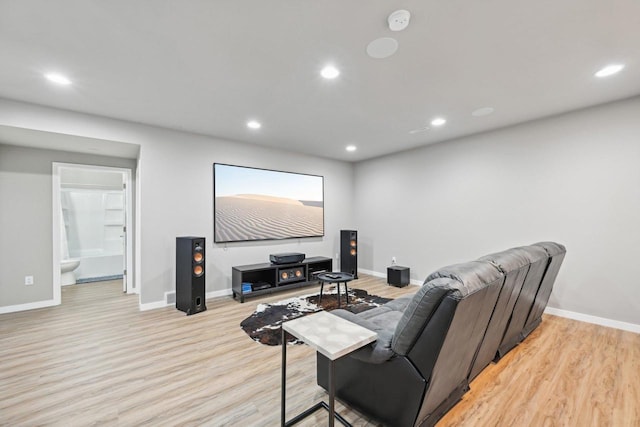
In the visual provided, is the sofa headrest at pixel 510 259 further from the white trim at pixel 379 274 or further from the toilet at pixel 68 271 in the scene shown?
the toilet at pixel 68 271

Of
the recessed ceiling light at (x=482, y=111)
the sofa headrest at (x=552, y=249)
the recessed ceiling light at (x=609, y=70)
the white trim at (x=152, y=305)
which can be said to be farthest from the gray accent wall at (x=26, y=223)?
the recessed ceiling light at (x=609, y=70)

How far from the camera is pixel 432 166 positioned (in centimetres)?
479

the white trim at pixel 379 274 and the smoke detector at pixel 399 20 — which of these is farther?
the white trim at pixel 379 274

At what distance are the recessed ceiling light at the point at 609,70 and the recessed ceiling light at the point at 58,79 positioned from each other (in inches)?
194

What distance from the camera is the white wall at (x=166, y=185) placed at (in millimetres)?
3197

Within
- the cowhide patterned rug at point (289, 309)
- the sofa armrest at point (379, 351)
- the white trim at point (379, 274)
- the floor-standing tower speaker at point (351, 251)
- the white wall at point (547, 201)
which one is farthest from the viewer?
the floor-standing tower speaker at point (351, 251)

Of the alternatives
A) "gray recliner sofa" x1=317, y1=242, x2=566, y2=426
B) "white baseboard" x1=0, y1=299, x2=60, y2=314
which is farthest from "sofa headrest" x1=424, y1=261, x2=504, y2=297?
"white baseboard" x1=0, y1=299, x2=60, y2=314

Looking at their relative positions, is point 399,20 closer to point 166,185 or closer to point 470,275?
point 470,275

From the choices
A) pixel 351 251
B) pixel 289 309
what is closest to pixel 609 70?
pixel 351 251

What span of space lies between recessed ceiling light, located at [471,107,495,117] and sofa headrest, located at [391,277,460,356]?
287 centimetres

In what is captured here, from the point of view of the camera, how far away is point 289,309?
142 inches

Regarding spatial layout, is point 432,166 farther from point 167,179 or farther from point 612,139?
point 167,179

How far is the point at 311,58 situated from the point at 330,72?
27 centimetres

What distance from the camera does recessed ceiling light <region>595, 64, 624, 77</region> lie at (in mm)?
2345
